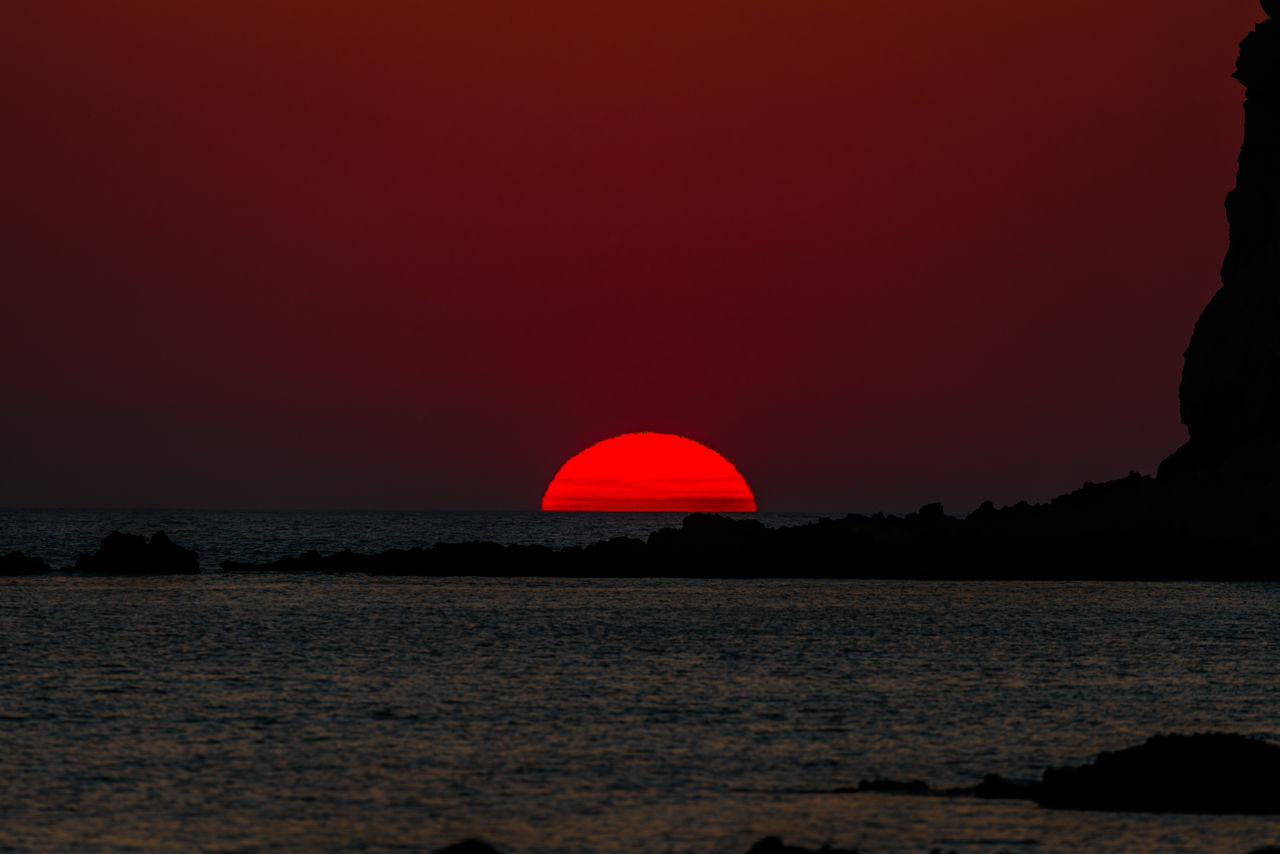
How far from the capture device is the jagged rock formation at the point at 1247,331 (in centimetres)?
9600

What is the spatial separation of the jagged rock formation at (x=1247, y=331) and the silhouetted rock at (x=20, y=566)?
3000 inches

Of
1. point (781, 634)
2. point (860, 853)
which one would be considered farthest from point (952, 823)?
point (781, 634)

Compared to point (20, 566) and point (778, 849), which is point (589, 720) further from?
point (20, 566)

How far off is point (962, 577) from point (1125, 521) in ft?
38.6

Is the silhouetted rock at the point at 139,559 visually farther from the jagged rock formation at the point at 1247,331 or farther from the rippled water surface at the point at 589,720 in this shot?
the jagged rock formation at the point at 1247,331

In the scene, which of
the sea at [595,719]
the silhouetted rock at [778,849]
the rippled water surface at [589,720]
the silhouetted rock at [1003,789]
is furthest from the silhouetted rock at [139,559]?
the silhouetted rock at [778,849]

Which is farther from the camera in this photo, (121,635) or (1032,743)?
(121,635)

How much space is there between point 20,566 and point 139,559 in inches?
303

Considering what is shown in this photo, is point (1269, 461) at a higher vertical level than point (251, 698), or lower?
higher

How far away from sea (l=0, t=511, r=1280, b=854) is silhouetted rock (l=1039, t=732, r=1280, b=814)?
0.47 meters

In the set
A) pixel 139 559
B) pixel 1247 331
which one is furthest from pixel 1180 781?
pixel 139 559

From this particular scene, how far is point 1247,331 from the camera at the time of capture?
3861 inches

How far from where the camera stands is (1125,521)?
96.1 metres

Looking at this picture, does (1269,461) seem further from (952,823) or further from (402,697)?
(952,823)
